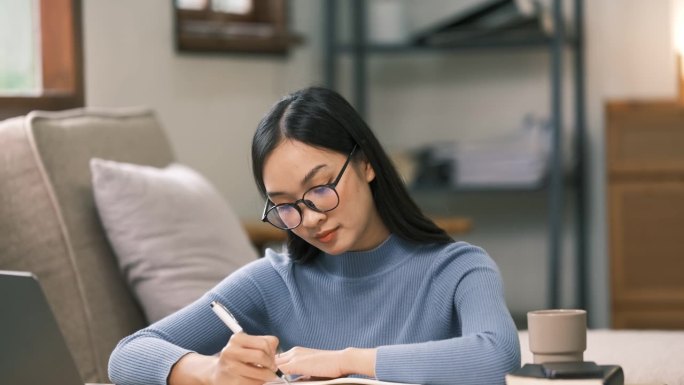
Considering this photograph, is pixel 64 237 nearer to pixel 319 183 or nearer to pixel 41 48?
pixel 319 183

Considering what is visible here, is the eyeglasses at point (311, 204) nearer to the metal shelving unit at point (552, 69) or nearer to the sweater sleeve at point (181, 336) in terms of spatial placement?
the sweater sleeve at point (181, 336)

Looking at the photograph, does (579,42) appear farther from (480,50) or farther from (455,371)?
(455,371)

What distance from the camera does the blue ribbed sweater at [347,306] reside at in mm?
1438

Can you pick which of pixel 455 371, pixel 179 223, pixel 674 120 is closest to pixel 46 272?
pixel 179 223

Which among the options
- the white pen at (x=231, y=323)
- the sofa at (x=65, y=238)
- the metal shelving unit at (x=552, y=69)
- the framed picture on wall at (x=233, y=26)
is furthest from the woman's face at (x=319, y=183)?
the metal shelving unit at (x=552, y=69)

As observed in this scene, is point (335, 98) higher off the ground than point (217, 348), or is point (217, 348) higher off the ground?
point (335, 98)

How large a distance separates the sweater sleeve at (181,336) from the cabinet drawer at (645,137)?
99.2 inches

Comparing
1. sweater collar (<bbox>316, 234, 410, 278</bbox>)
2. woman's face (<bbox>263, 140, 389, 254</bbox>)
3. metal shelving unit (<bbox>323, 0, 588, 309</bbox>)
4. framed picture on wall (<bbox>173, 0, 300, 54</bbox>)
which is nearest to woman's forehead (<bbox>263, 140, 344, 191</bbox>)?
woman's face (<bbox>263, 140, 389, 254</bbox>)

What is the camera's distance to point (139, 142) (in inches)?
101

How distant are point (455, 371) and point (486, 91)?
3182mm

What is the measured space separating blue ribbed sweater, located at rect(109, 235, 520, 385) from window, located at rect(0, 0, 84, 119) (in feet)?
5.63

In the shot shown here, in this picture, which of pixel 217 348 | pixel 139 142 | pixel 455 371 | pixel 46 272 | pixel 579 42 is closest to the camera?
pixel 455 371

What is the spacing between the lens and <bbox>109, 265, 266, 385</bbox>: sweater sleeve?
146cm

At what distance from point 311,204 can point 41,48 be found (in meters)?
1.99
